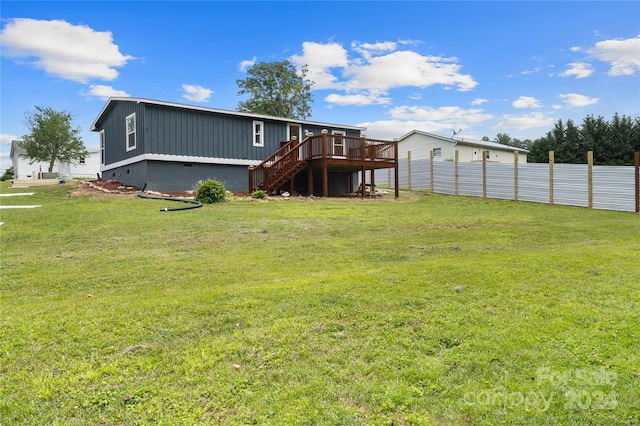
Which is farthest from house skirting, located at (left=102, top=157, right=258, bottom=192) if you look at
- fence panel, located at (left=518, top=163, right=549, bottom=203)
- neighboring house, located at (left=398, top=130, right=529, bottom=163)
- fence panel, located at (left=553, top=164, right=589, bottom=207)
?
neighboring house, located at (left=398, top=130, right=529, bottom=163)

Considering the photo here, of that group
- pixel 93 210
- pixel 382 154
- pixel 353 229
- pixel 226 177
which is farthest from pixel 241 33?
Result: pixel 353 229

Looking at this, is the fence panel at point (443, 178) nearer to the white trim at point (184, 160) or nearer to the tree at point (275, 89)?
the white trim at point (184, 160)

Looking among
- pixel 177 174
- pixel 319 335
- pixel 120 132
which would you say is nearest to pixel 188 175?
pixel 177 174

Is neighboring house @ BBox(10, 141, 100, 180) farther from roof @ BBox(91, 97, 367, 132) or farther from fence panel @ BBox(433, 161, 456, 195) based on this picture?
fence panel @ BBox(433, 161, 456, 195)

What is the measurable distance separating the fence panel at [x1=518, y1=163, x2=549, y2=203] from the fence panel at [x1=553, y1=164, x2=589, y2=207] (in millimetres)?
422

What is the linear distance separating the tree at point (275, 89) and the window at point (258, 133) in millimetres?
22989

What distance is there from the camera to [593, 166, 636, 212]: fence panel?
47.5 ft

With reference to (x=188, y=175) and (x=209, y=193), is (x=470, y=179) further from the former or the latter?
(x=188, y=175)

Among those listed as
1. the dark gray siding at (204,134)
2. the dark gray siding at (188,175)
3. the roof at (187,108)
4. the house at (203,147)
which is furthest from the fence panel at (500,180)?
the dark gray siding at (188,175)

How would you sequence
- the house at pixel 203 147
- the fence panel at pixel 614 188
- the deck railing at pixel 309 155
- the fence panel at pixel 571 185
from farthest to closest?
the deck railing at pixel 309 155
the house at pixel 203 147
the fence panel at pixel 571 185
the fence panel at pixel 614 188

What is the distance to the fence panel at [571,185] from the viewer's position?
15.7 m

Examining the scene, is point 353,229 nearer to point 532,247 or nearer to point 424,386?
point 532,247

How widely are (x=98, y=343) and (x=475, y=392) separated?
9.30 ft

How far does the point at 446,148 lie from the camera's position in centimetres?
3069
